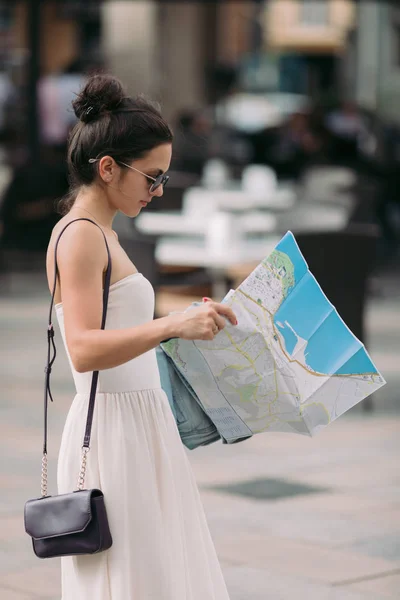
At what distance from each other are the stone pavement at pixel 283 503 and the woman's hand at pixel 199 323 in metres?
1.75

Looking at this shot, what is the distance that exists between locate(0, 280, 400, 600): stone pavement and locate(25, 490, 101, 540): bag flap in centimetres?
137

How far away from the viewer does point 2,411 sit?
26.2ft

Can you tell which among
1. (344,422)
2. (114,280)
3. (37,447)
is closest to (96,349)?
(114,280)

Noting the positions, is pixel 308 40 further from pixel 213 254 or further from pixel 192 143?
pixel 213 254

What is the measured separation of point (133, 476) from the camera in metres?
3.19

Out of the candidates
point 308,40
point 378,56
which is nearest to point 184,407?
point 378,56

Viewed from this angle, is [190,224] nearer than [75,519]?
No

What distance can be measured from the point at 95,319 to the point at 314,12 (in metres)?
52.1

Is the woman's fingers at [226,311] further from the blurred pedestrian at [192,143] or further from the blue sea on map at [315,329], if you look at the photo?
the blurred pedestrian at [192,143]

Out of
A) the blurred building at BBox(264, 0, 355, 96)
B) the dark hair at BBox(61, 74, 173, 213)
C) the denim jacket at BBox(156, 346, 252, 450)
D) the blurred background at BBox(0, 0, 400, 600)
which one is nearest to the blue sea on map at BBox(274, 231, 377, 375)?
the denim jacket at BBox(156, 346, 252, 450)

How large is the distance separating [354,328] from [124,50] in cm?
1272

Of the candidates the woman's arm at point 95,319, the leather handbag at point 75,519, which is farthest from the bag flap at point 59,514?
the woman's arm at point 95,319

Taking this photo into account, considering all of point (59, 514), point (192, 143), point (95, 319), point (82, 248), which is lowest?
point (192, 143)

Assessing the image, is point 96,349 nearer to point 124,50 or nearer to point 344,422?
point 344,422
